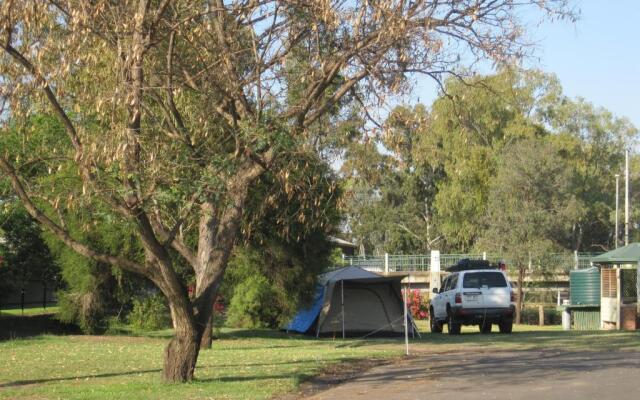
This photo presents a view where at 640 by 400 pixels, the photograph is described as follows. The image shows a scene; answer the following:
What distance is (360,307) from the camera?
26.8 metres

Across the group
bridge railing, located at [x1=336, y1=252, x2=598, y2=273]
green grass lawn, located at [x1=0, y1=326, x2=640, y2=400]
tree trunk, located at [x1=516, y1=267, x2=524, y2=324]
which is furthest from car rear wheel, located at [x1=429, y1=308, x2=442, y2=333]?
bridge railing, located at [x1=336, y1=252, x2=598, y2=273]

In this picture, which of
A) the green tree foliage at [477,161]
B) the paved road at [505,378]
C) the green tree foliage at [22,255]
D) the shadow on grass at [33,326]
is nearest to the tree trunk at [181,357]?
the paved road at [505,378]

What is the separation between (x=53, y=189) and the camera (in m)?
16.6

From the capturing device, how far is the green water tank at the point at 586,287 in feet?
113

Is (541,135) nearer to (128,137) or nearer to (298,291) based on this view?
(298,291)

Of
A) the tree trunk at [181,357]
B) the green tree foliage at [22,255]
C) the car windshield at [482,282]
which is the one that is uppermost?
the green tree foliage at [22,255]

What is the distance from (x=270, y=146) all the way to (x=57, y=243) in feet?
47.8

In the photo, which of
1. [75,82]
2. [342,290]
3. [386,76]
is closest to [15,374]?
[75,82]

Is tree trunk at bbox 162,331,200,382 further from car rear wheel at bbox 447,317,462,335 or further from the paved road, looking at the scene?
car rear wheel at bbox 447,317,462,335

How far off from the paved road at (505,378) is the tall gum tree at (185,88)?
115 inches

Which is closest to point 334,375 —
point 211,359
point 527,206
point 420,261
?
point 211,359

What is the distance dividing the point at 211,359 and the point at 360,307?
980cm

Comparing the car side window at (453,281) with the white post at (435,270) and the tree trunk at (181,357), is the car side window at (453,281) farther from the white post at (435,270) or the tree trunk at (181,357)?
the white post at (435,270)

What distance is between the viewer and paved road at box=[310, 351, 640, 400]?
11992 millimetres
